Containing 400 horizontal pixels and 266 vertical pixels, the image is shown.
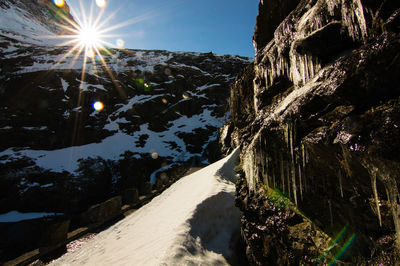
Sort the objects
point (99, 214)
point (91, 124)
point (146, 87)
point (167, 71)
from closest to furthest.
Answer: point (99, 214), point (91, 124), point (146, 87), point (167, 71)

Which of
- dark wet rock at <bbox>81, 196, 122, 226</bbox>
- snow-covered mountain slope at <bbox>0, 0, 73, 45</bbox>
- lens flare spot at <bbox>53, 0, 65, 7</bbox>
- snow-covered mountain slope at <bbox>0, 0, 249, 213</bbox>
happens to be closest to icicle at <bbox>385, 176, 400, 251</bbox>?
dark wet rock at <bbox>81, 196, 122, 226</bbox>

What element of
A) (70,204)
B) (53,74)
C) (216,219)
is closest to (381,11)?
(216,219)

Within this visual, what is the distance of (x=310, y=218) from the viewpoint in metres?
3.37

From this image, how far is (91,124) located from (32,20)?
8446cm

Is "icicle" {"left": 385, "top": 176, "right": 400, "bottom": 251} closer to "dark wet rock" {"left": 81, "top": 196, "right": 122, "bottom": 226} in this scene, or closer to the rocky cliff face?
the rocky cliff face

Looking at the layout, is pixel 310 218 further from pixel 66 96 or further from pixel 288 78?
pixel 66 96

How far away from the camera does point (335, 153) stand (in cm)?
273

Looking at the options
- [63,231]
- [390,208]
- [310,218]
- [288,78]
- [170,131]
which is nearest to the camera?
[390,208]

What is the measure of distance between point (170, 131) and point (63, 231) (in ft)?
110

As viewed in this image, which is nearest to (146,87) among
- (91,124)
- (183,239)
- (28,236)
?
(91,124)

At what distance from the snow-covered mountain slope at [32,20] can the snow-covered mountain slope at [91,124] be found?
5964mm

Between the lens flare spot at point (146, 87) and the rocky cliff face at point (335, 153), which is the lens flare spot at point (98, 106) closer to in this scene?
the lens flare spot at point (146, 87)

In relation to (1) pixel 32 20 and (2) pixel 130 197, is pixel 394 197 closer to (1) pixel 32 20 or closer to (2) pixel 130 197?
(2) pixel 130 197

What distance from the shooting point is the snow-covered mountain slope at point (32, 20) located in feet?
198
